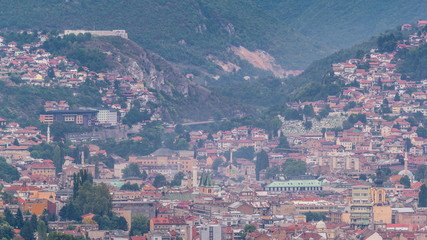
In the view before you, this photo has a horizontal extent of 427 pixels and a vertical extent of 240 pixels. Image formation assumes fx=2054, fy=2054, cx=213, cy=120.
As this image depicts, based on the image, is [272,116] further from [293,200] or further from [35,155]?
[293,200]

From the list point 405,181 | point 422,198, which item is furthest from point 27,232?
point 405,181

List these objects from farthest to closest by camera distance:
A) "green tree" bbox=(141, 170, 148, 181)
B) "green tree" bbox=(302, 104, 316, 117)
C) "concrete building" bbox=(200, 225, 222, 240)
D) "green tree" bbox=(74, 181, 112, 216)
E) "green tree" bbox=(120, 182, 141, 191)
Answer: "green tree" bbox=(302, 104, 316, 117) → "green tree" bbox=(141, 170, 148, 181) → "green tree" bbox=(120, 182, 141, 191) → "green tree" bbox=(74, 181, 112, 216) → "concrete building" bbox=(200, 225, 222, 240)

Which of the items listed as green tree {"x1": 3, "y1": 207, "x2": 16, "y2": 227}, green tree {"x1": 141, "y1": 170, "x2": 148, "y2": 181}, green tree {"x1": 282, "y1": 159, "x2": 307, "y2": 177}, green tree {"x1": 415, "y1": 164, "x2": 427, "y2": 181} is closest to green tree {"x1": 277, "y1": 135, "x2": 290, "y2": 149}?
green tree {"x1": 282, "y1": 159, "x2": 307, "y2": 177}

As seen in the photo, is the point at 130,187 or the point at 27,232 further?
the point at 130,187

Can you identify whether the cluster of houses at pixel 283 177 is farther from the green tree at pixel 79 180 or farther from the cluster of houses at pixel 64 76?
the green tree at pixel 79 180

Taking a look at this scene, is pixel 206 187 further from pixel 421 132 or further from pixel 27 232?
pixel 421 132

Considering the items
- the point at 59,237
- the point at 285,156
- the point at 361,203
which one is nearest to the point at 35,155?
the point at 285,156

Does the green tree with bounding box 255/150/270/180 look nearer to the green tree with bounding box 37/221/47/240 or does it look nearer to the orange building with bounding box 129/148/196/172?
the orange building with bounding box 129/148/196/172
